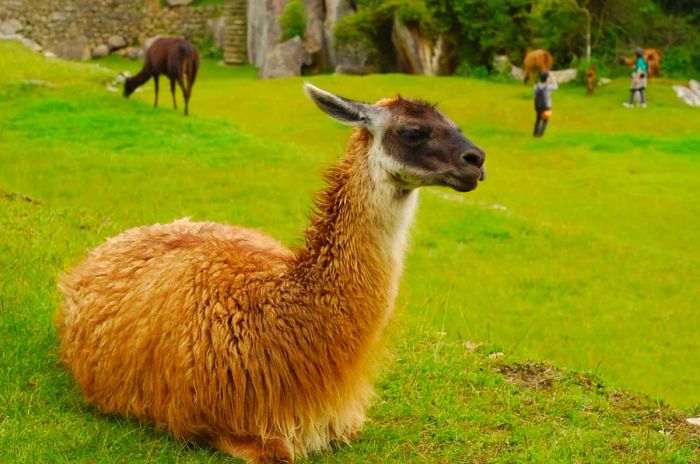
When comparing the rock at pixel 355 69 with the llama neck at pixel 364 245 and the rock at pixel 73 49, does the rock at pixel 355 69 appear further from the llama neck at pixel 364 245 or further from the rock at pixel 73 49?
the llama neck at pixel 364 245

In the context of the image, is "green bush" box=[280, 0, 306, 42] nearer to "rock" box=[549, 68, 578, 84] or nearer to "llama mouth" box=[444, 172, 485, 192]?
"rock" box=[549, 68, 578, 84]

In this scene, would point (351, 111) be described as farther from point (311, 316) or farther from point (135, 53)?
point (135, 53)

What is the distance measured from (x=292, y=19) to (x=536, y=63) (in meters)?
10.1

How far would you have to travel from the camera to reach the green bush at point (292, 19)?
105ft

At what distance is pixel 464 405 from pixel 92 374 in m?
2.10

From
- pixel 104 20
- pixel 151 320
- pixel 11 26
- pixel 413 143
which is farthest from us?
pixel 104 20

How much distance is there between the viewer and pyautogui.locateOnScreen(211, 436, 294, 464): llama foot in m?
4.28

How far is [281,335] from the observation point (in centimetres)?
437

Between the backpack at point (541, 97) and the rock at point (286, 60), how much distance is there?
13104 mm

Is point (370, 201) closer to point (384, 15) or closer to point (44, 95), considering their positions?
point (44, 95)

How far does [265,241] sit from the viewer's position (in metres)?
5.76

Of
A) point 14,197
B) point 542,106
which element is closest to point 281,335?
point 14,197

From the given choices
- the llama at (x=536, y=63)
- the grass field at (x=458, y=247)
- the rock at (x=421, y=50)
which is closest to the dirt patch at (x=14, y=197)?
the grass field at (x=458, y=247)

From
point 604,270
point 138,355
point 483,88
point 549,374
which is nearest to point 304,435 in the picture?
point 138,355
